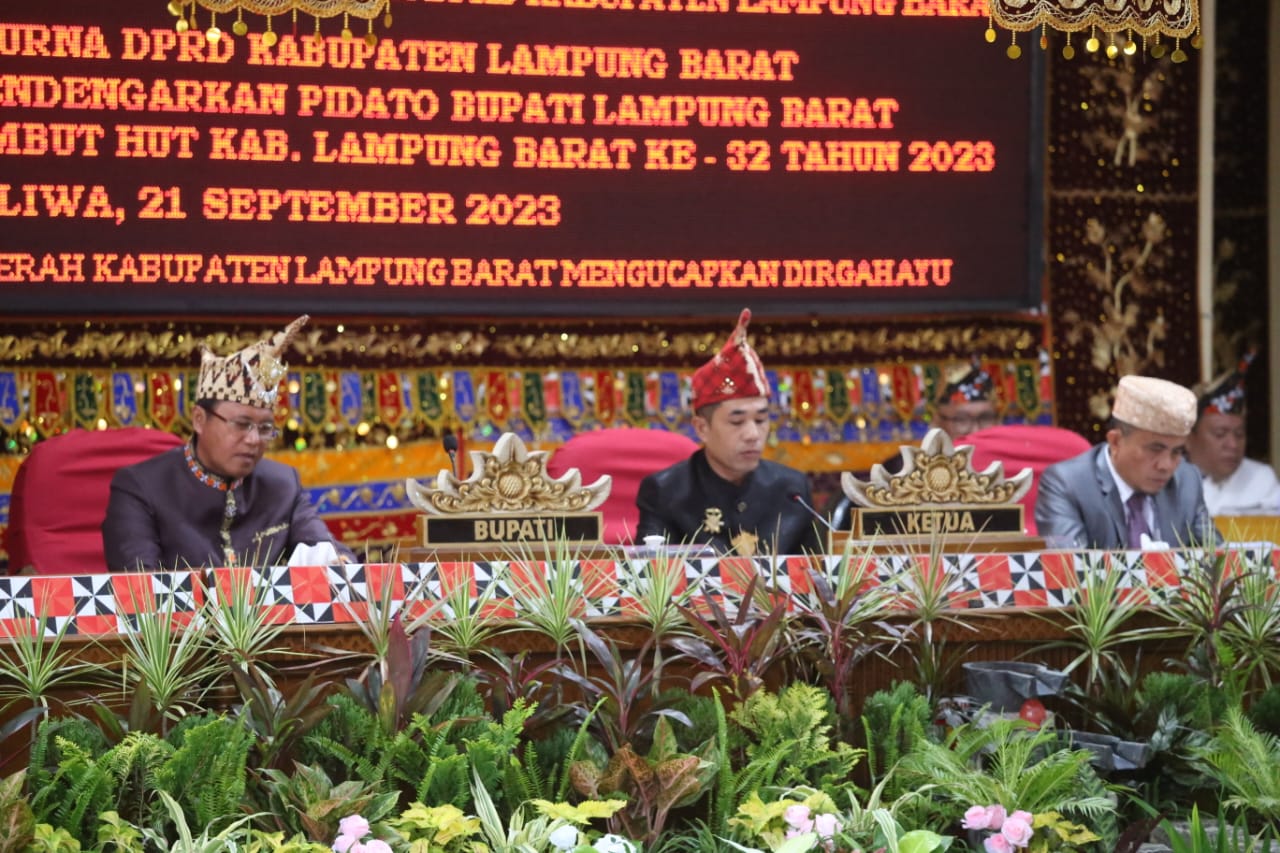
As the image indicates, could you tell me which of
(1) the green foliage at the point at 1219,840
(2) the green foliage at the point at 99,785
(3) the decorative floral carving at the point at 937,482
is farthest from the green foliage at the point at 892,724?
Answer: (2) the green foliage at the point at 99,785

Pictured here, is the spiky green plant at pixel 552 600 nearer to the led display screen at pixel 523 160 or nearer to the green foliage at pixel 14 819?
the green foliage at pixel 14 819

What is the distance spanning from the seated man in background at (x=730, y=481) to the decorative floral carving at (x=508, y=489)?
0.71m

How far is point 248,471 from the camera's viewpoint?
14.7 feet

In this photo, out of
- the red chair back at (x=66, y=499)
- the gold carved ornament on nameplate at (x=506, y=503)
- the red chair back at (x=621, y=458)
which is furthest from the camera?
the red chair back at (x=621, y=458)

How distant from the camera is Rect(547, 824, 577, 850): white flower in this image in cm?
251

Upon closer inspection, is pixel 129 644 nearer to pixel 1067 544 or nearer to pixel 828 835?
pixel 828 835

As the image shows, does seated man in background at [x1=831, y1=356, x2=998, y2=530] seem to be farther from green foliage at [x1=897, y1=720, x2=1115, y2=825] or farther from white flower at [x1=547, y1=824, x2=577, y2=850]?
white flower at [x1=547, y1=824, x2=577, y2=850]

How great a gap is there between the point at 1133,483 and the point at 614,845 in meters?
2.50

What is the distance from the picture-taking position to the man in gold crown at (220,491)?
4363mm

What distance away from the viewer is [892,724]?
3.02 meters

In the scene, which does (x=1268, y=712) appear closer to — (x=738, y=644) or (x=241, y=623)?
(x=738, y=644)

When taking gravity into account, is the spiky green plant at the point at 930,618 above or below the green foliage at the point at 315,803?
above

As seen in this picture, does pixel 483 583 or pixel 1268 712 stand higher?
pixel 483 583

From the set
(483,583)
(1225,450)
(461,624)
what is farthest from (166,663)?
(1225,450)
